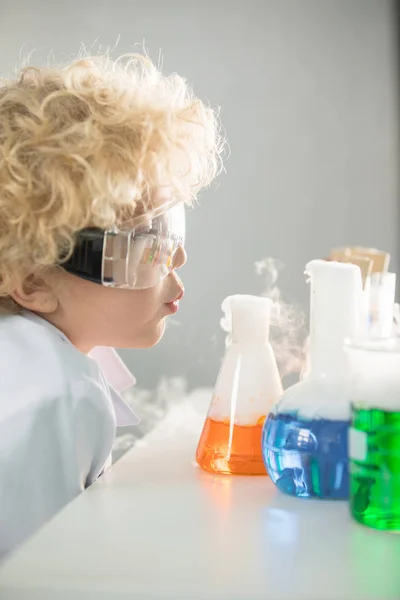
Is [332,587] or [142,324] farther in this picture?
[142,324]

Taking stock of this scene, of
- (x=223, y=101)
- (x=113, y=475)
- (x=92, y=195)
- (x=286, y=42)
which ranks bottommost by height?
(x=113, y=475)

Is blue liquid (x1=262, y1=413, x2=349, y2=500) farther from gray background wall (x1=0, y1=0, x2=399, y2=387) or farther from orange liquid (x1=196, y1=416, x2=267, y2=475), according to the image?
gray background wall (x1=0, y1=0, x2=399, y2=387)

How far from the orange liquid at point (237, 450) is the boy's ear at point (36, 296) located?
28cm

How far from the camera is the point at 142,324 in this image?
0.97 metres

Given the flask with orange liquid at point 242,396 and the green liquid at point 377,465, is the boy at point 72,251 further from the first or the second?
the green liquid at point 377,465

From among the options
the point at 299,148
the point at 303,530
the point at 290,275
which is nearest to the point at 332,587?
the point at 303,530

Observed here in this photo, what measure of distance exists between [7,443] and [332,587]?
16.3 inches

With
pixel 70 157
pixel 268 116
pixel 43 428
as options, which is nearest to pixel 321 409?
pixel 43 428

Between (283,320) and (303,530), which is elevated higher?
(283,320)

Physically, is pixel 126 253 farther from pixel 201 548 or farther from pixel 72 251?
pixel 201 548

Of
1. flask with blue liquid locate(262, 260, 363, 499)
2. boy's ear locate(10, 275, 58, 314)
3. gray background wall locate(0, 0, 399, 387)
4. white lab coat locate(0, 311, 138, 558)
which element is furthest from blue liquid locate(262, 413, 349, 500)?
gray background wall locate(0, 0, 399, 387)

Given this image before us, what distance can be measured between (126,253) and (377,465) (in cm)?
40

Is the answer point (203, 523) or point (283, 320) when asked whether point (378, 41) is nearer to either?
point (283, 320)

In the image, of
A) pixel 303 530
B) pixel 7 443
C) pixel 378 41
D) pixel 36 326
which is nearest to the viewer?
pixel 303 530
